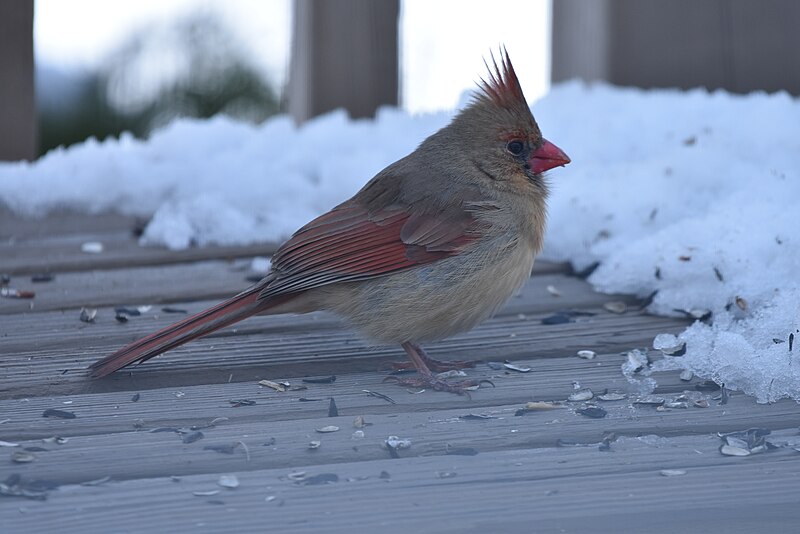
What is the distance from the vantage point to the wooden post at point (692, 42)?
4.52 m

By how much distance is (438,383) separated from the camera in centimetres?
264

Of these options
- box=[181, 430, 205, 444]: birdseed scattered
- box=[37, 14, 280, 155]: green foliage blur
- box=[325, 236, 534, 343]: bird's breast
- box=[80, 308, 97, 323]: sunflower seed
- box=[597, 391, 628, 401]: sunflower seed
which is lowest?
box=[181, 430, 205, 444]: birdseed scattered

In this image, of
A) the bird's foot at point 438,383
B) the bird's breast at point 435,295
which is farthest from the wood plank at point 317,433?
the bird's breast at point 435,295

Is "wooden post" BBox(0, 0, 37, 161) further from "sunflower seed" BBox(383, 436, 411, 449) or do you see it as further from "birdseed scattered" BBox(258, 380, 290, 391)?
"sunflower seed" BBox(383, 436, 411, 449)

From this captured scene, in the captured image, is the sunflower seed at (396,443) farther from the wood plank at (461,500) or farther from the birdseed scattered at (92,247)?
the birdseed scattered at (92,247)

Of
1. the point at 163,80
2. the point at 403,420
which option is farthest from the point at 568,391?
the point at 163,80

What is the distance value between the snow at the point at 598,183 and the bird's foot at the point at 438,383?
0.68 meters

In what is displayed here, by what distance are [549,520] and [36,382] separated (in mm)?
1393

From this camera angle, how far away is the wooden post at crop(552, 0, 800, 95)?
452 centimetres

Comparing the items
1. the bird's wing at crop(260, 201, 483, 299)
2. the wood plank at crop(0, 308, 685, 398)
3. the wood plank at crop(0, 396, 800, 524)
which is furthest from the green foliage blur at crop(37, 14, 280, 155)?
the wood plank at crop(0, 396, 800, 524)

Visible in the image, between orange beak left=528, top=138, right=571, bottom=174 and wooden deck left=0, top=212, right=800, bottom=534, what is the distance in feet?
1.50

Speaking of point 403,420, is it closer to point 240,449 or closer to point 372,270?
point 240,449

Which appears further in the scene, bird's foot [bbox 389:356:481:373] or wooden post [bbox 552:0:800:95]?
wooden post [bbox 552:0:800:95]

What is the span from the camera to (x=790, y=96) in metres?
4.67
